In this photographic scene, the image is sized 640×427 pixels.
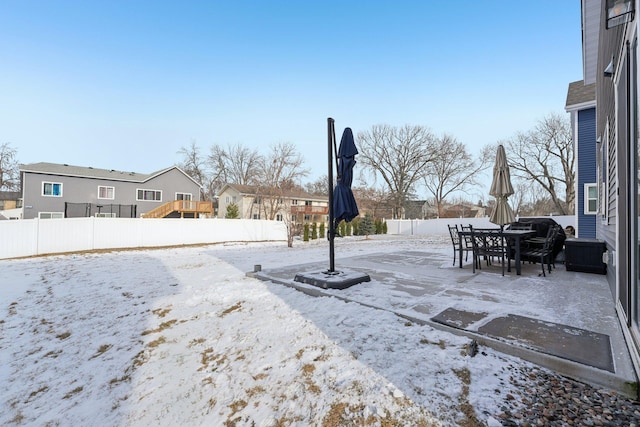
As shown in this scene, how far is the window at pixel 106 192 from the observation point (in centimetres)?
2109

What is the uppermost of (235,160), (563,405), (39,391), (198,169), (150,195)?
(235,160)

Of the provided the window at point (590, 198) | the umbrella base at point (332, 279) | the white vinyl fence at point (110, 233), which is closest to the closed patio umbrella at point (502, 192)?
the umbrella base at point (332, 279)

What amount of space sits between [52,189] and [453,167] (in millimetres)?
35264

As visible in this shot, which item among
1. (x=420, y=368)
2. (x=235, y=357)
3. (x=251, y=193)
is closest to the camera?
(x=420, y=368)

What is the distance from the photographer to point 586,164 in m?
8.90

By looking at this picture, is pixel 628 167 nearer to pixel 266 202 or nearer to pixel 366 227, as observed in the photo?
pixel 366 227

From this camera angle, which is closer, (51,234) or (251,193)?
(51,234)

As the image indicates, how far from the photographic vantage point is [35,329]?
350 centimetres

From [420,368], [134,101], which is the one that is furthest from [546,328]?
[134,101]

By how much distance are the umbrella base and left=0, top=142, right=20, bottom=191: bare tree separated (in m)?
38.1

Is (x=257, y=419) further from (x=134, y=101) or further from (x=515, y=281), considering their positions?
(x=134, y=101)

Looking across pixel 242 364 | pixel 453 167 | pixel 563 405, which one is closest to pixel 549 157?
pixel 453 167

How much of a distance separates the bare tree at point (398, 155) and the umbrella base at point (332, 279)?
26382mm

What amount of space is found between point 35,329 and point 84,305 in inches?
31.0
